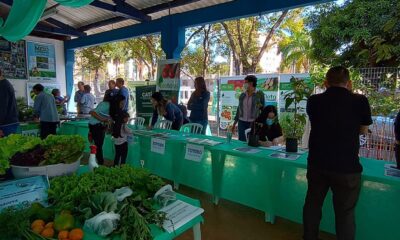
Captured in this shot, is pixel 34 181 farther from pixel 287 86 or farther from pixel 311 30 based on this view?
pixel 311 30

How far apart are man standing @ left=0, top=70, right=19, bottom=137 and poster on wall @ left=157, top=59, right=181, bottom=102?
259 centimetres

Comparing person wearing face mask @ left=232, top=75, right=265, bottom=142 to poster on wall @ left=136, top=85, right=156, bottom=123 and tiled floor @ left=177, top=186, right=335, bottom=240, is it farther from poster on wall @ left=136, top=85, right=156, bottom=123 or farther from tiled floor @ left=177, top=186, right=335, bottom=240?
poster on wall @ left=136, top=85, right=156, bottom=123

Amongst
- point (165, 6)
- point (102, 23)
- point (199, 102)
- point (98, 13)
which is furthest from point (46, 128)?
point (102, 23)

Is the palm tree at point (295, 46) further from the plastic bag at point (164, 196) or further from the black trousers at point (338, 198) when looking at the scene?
the plastic bag at point (164, 196)

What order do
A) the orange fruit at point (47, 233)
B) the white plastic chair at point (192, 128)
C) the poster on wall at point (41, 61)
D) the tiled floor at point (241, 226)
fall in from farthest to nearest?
the poster on wall at point (41, 61)
the white plastic chair at point (192, 128)
the tiled floor at point (241, 226)
the orange fruit at point (47, 233)

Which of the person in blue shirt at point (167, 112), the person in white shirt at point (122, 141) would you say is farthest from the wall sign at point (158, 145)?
the person in blue shirt at point (167, 112)

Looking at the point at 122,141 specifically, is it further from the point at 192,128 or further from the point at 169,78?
the point at 169,78

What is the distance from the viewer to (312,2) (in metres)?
3.97

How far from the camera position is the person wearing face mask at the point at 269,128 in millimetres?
3037

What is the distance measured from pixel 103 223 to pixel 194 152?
2.18 metres

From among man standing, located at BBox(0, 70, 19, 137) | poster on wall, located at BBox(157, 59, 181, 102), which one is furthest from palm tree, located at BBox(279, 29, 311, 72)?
man standing, located at BBox(0, 70, 19, 137)

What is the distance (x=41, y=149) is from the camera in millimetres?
1648

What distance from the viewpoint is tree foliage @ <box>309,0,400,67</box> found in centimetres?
795

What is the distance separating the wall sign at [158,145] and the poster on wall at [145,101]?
9.08 ft
